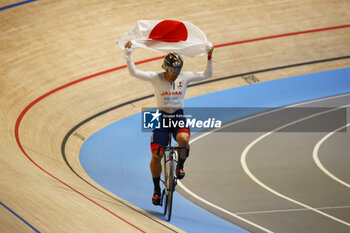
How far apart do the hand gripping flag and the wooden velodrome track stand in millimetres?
1645

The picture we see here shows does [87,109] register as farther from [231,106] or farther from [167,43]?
[167,43]

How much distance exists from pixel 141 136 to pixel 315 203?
3.16 metres

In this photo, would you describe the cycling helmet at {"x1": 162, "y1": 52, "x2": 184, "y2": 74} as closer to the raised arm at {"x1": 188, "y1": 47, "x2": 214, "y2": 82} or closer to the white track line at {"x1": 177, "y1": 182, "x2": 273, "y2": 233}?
the raised arm at {"x1": 188, "y1": 47, "x2": 214, "y2": 82}

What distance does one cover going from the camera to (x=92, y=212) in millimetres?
4883

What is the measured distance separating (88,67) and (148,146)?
2.02m

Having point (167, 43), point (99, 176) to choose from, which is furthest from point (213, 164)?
point (167, 43)

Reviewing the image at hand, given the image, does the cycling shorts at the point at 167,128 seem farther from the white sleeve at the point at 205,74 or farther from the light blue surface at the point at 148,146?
the light blue surface at the point at 148,146

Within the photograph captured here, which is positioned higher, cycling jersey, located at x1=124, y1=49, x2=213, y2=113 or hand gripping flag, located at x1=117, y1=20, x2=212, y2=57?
hand gripping flag, located at x1=117, y1=20, x2=212, y2=57

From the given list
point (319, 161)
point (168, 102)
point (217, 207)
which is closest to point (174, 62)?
point (168, 102)

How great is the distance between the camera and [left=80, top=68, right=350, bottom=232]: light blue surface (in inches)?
233

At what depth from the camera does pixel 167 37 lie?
6117mm

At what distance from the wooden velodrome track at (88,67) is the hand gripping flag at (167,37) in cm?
165

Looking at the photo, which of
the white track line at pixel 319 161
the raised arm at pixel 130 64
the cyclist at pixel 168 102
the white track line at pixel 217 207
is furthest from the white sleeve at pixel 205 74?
the white track line at pixel 319 161

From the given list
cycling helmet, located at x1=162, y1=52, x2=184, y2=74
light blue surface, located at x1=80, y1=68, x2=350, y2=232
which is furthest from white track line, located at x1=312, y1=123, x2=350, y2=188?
cycling helmet, located at x1=162, y1=52, x2=184, y2=74
